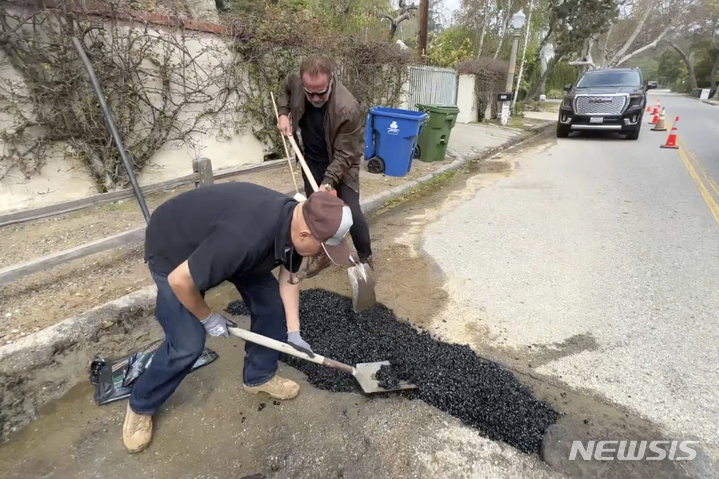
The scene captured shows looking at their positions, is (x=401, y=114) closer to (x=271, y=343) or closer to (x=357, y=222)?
(x=357, y=222)

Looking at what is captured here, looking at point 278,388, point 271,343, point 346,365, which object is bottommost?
point 278,388

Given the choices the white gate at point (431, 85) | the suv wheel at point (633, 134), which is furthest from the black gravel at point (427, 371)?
the suv wheel at point (633, 134)

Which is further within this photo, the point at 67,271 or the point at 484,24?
the point at 484,24

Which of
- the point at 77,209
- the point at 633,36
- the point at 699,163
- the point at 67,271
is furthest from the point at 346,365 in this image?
the point at 633,36

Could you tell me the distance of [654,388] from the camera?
2471mm

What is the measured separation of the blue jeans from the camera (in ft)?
6.49

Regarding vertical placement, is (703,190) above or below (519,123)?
above

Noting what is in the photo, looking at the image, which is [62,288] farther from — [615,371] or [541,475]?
[615,371]

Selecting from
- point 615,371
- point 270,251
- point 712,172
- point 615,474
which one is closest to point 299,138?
point 270,251

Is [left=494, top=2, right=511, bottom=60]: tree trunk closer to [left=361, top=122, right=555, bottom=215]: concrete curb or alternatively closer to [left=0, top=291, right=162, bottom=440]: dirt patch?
[left=361, top=122, right=555, bottom=215]: concrete curb

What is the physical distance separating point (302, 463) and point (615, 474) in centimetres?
148

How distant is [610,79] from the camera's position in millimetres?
11617

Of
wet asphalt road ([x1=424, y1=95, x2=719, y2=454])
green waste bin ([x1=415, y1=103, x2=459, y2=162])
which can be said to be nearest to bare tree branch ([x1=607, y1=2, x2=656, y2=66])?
wet asphalt road ([x1=424, y1=95, x2=719, y2=454])

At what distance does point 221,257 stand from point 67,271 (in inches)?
103
